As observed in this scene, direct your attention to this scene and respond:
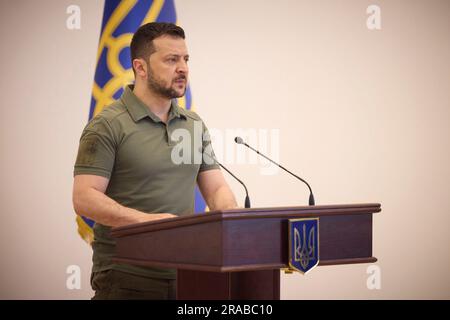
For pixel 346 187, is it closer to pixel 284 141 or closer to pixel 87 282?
pixel 284 141

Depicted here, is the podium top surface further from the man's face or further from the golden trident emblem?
the man's face

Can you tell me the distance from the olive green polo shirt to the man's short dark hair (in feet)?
0.78

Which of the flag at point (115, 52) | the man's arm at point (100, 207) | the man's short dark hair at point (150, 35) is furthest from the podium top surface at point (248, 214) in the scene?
the flag at point (115, 52)

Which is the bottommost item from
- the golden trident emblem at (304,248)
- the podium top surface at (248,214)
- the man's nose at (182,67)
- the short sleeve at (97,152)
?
the golden trident emblem at (304,248)

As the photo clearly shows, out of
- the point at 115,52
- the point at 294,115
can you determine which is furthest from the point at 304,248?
the point at 294,115

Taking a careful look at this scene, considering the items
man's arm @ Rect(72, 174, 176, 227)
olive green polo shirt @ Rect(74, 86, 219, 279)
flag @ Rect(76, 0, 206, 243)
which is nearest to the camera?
man's arm @ Rect(72, 174, 176, 227)

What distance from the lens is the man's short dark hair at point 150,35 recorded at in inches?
105

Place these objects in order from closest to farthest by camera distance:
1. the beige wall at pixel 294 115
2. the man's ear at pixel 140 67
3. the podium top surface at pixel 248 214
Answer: the podium top surface at pixel 248 214
the man's ear at pixel 140 67
the beige wall at pixel 294 115

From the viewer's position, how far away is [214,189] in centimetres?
271

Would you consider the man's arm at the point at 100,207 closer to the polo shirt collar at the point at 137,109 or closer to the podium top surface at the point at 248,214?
the podium top surface at the point at 248,214

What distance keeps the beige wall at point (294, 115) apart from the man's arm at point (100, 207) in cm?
227

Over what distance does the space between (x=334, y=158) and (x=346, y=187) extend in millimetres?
233

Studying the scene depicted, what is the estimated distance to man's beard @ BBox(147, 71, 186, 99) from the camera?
2.62m

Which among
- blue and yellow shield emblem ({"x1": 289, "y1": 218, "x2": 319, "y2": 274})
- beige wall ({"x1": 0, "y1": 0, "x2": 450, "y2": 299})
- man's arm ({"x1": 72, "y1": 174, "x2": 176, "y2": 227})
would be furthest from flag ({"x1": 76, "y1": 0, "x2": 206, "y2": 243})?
blue and yellow shield emblem ({"x1": 289, "y1": 218, "x2": 319, "y2": 274})
